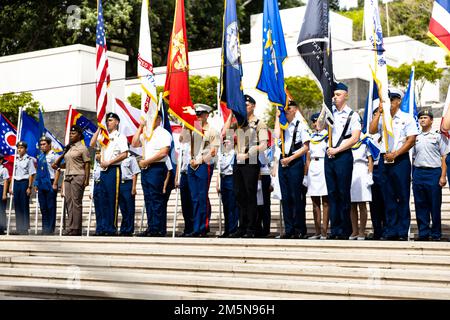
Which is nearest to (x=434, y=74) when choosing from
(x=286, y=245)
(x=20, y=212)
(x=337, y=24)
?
(x=337, y=24)

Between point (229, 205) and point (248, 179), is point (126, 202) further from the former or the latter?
point (248, 179)

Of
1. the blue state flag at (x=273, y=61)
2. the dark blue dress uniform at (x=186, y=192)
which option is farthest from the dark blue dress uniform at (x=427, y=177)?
the dark blue dress uniform at (x=186, y=192)

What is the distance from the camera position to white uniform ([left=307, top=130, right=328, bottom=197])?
977cm

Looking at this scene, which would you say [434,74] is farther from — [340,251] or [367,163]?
[340,251]

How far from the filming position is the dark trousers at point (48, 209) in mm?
12664

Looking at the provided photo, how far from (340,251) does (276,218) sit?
385 centimetres

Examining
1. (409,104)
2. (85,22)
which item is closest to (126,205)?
(409,104)

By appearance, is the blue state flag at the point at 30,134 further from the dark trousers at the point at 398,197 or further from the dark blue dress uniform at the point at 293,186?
the dark trousers at the point at 398,197

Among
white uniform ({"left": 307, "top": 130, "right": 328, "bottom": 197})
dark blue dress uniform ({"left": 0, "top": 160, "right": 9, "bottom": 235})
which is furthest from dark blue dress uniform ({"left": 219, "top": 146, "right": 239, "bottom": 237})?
dark blue dress uniform ({"left": 0, "top": 160, "right": 9, "bottom": 235})

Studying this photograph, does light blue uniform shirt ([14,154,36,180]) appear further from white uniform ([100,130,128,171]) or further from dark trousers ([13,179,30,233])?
white uniform ([100,130,128,171])

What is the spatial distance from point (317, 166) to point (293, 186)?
485 mm

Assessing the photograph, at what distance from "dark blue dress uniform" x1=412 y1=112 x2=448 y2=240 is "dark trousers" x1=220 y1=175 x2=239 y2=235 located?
2.31 metres

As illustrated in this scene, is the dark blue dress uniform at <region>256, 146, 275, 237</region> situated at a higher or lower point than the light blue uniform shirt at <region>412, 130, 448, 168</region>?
lower

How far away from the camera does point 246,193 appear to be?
9.74 metres
